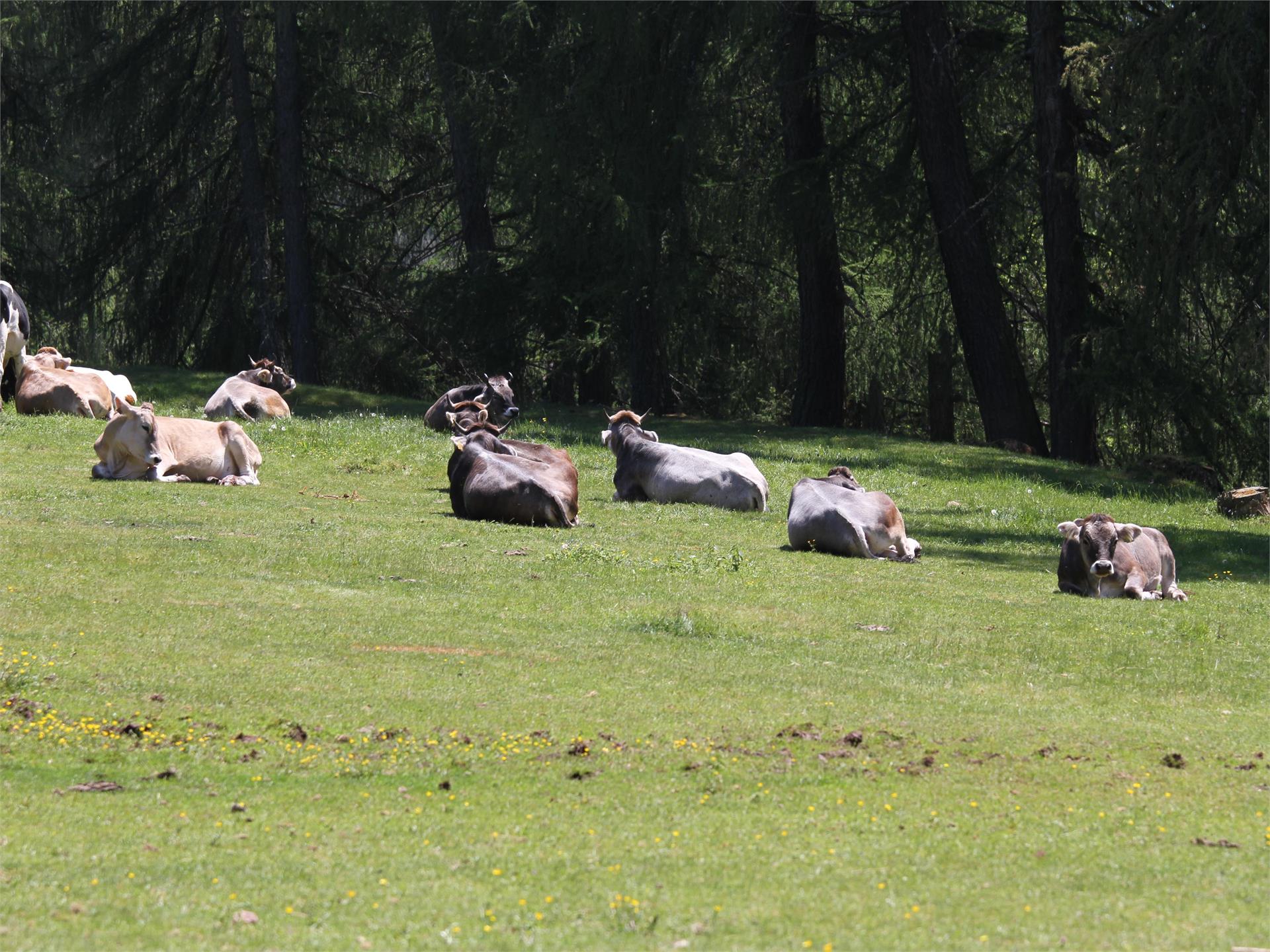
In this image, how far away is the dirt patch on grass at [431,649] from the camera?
1220 centimetres

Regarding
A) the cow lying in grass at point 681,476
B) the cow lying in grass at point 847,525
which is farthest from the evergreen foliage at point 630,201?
the cow lying in grass at point 681,476

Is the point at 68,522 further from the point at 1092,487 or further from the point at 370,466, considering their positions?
the point at 1092,487

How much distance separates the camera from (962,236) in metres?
33.7

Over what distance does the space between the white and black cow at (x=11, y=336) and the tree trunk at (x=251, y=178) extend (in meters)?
15.4

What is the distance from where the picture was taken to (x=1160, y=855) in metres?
8.27

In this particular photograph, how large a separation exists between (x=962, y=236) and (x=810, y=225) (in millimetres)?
3071

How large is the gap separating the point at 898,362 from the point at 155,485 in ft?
84.6

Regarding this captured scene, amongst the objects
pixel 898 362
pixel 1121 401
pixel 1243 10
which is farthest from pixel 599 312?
pixel 1243 10

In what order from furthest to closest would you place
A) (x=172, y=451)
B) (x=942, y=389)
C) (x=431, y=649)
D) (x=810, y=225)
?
1. (x=942, y=389)
2. (x=810, y=225)
3. (x=172, y=451)
4. (x=431, y=649)

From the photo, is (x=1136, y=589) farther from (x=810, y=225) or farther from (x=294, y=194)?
(x=294, y=194)

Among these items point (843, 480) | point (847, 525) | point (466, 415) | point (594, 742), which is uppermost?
point (466, 415)

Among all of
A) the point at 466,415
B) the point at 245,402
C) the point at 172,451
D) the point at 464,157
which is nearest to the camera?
the point at 172,451

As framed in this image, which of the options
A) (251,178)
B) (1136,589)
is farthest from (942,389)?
(1136,589)

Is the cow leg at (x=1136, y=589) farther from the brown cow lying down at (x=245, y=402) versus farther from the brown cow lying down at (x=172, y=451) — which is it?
the brown cow lying down at (x=245, y=402)
